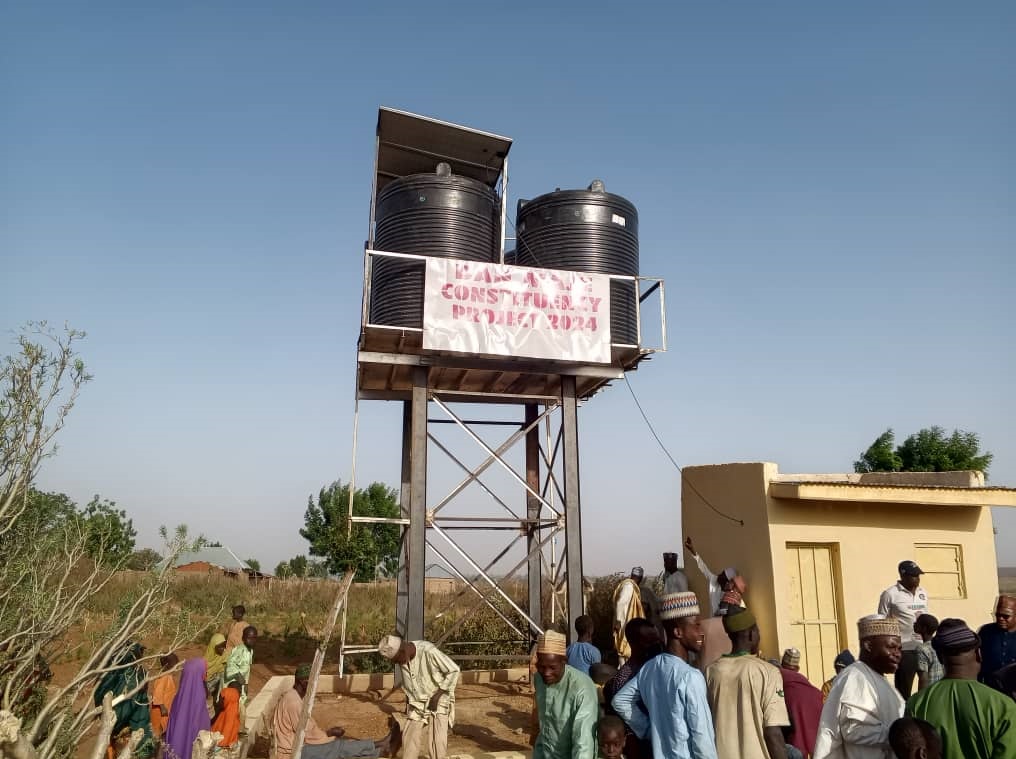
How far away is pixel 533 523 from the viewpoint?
37.7 ft

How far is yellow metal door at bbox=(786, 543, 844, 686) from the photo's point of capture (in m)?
9.17

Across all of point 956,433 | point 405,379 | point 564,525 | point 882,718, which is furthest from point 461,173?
point 956,433

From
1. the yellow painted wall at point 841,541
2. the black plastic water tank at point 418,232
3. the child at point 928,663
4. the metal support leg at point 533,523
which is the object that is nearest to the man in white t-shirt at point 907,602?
the child at point 928,663

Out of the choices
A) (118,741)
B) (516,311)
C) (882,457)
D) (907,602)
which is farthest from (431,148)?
(882,457)

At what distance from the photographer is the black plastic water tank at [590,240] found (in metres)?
10.7

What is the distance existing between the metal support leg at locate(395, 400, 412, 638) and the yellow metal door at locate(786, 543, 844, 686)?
5.08m

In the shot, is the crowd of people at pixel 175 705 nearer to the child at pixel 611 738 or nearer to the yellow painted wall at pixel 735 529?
the child at pixel 611 738

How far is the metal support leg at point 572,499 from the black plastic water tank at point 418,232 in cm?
238

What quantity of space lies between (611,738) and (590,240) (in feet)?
26.5

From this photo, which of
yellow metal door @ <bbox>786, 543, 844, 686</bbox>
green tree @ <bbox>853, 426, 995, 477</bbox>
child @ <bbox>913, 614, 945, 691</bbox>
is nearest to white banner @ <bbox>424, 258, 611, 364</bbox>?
yellow metal door @ <bbox>786, 543, 844, 686</bbox>

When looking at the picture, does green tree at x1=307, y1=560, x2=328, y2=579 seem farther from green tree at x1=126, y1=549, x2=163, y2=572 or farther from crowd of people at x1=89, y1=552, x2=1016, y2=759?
crowd of people at x1=89, y1=552, x2=1016, y2=759

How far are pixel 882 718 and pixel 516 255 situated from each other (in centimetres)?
893

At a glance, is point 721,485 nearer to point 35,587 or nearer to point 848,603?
point 848,603

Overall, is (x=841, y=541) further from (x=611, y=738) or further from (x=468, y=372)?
(x=611, y=738)
